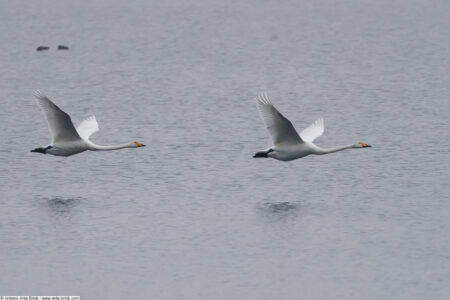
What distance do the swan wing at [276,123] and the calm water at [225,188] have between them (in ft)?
4.80

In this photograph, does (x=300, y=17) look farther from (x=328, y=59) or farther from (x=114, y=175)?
(x=114, y=175)

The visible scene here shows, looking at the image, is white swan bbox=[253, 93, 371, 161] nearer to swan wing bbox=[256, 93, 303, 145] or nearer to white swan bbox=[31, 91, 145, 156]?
swan wing bbox=[256, 93, 303, 145]

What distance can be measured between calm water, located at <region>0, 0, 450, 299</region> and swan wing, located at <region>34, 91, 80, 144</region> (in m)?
1.43

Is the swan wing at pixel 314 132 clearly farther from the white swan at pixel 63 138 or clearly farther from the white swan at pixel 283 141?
the white swan at pixel 63 138

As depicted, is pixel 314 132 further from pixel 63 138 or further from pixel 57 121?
Answer: pixel 57 121

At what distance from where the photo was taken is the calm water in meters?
19.8

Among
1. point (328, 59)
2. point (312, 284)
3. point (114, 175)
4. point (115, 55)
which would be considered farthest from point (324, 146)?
point (115, 55)

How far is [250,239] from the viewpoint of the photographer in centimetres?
2194

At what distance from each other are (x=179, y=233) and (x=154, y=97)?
75.8 feet

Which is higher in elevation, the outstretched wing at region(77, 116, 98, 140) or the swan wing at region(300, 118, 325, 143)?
the outstretched wing at region(77, 116, 98, 140)

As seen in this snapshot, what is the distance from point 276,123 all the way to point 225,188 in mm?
3004

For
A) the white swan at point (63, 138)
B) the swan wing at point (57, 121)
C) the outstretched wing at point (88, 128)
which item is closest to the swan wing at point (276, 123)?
the white swan at point (63, 138)

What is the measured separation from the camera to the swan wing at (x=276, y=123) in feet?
77.2

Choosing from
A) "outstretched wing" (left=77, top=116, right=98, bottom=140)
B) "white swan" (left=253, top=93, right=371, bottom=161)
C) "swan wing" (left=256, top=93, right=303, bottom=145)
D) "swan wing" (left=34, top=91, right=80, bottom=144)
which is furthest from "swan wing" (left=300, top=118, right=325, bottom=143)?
"swan wing" (left=34, top=91, right=80, bottom=144)
